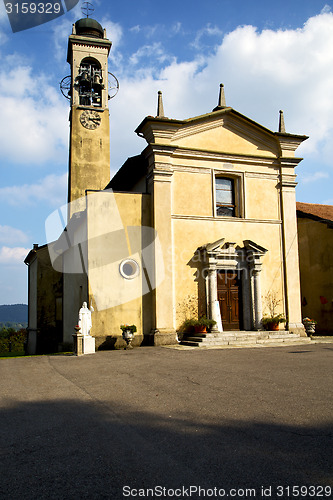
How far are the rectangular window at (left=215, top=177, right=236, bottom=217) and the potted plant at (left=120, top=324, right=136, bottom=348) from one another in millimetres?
6049

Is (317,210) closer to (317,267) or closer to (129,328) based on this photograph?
(317,267)

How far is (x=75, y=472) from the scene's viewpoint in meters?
3.55

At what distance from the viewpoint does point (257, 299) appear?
1712 cm

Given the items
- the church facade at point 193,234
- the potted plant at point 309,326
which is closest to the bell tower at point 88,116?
the church facade at point 193,234

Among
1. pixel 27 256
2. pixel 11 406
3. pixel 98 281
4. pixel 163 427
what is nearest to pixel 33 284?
pixel 27 256

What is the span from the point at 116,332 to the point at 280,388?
9481mm

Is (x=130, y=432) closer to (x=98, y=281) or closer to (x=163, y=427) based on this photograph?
(x=163, y=427)

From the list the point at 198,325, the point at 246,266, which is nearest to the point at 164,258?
the point at 198,325

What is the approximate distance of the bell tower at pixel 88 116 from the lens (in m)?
24.4

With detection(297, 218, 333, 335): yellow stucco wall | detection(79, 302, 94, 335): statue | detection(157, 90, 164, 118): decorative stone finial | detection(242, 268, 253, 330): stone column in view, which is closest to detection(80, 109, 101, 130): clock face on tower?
detection(157, 90, 164, 118): decorative stone finial

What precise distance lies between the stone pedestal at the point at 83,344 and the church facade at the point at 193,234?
111 centimetres

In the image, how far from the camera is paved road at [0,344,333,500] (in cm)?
330

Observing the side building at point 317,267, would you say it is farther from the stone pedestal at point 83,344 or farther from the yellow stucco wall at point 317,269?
the stone pedestal at point 83,344

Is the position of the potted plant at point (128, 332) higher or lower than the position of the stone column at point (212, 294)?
lower
